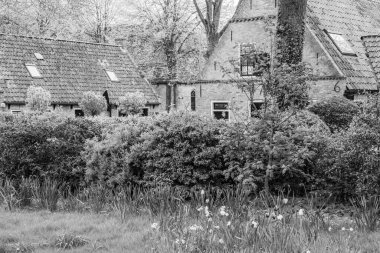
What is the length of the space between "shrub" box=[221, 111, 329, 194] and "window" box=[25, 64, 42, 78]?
775 inches

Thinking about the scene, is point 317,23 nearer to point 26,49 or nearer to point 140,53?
point 26,49

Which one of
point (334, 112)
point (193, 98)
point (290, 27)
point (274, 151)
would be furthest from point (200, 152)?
point (193, 98)

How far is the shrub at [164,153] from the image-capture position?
9828 millimetres

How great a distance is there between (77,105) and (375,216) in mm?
22735

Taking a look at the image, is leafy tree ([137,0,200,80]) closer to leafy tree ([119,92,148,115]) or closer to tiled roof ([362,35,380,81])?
leafy tree ([119,92,148,115])

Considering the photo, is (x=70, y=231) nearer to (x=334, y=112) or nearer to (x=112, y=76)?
(x=334, y=112)

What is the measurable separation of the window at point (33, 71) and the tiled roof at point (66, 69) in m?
0.18

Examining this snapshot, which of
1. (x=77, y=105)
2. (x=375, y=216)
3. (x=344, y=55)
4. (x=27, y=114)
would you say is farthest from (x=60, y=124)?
(x=77, y=105)

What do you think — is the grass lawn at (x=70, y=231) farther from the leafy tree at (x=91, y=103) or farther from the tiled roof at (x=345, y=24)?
the leafy tree at (x=91, y=103)

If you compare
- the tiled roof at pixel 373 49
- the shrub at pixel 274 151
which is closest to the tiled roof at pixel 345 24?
the tiled roof at pixel 373 49

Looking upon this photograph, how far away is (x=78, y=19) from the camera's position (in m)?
43.4

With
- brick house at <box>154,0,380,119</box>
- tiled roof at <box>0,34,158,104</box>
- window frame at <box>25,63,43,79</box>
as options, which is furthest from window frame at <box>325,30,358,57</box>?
window frame at <box>25,63,43,79</box>

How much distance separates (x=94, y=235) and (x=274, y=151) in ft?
9.23

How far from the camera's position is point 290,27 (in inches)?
528
